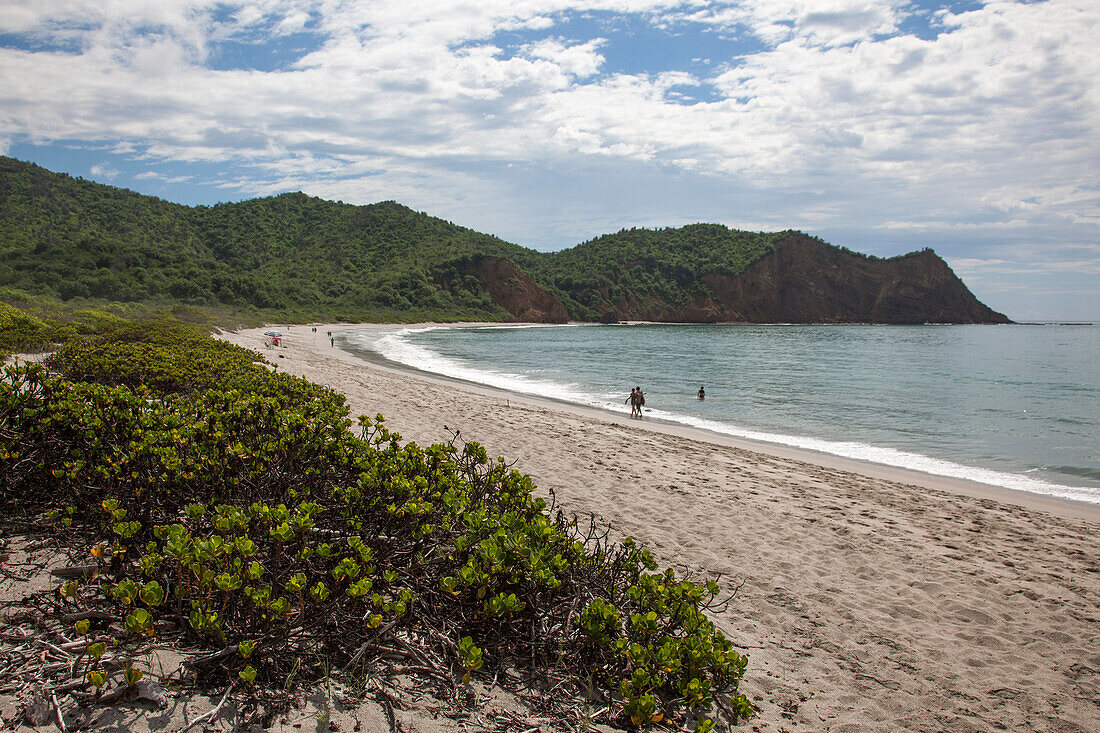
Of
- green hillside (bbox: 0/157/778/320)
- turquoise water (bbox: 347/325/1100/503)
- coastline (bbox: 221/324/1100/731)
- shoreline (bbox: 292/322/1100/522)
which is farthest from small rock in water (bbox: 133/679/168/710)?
green hillside (bbox: 0/157/778/320)

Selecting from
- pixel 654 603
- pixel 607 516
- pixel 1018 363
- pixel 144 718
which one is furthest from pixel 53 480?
pixel 1018 363

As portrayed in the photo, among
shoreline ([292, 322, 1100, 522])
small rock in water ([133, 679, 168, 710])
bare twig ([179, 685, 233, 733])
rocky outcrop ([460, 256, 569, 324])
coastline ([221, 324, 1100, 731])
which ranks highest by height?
rocky outcrop ([460, 256, 569, 324])

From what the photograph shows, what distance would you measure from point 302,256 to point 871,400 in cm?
9519

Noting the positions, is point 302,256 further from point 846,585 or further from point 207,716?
point 207,716

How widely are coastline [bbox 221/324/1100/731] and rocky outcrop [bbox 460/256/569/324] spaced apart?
3586 inches

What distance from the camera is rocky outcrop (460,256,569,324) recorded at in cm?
10031

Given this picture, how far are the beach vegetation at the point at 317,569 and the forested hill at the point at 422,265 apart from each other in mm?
57900

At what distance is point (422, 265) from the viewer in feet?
327

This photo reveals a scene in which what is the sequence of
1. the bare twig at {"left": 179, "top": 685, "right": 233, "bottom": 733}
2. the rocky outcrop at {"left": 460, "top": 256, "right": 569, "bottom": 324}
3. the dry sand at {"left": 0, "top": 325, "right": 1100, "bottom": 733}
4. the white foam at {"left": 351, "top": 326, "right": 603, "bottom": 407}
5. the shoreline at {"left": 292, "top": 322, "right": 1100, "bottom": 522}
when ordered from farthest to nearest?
the rocky outcrop at {"left": 460, "top": 256, "right": 569, "bottom": 324}, the white foam at {"left": 351, "top": 326, "right": 603, "bottom": 407}, the shoreline at {"left": 292, "top": 322, "right": 1100, "bottom": 522}, the dry sand at {"left": 0, "top": 325, "right": 1100, "bottom": 733}, the bare twig at {"left": 179, "top": 685, "right": 233, "bottom": 733}

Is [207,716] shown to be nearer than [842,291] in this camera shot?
Yes

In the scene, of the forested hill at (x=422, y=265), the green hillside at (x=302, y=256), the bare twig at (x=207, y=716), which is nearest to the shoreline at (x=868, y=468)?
the bare twig at (x=207, y=716)

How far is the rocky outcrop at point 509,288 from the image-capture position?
100312 millimetres

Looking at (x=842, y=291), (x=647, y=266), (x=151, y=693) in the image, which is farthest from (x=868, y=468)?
(x=842, y=291)

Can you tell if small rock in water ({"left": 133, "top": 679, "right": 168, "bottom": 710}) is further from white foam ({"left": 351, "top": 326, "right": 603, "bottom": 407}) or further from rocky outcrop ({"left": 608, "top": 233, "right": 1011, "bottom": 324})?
rocky outcrop ({"left": 608, "top": 233, "right": 1011, "bottom": 324})
